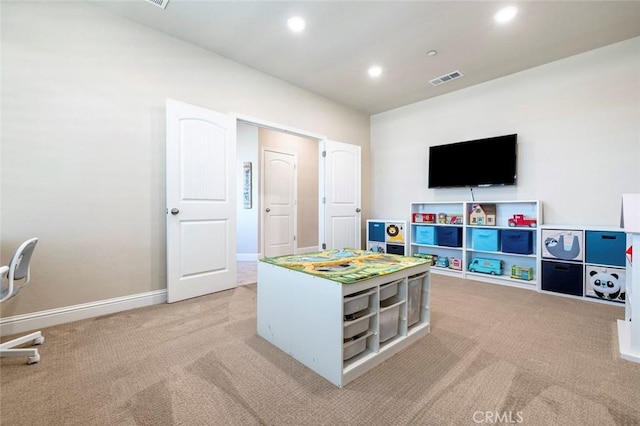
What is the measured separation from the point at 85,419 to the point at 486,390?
187 centimetres

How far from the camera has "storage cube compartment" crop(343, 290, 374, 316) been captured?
146 centimetres

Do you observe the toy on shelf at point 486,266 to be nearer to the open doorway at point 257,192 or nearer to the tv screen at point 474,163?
the tv screen at point 474,163

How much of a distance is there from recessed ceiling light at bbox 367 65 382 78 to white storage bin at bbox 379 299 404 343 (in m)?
2.88

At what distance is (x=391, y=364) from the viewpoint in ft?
5.23

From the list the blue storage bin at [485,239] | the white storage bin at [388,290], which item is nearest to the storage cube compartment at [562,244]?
the blue storage bin at [485,239]

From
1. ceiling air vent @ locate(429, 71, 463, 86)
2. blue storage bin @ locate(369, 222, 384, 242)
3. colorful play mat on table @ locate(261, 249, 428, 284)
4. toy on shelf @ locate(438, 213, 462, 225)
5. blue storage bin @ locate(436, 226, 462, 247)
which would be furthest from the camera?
blue storage bin @ locate(369, 222, 384, 242)

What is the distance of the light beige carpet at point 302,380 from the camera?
3.94 ft

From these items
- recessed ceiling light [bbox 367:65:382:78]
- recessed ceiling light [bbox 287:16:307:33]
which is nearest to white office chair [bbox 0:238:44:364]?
recessed ceiling light [bbox 287:16:307:33]

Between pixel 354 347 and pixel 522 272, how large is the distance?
9.27 ft

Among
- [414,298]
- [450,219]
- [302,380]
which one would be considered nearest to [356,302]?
[302,380]

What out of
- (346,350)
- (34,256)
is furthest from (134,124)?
(346,350)

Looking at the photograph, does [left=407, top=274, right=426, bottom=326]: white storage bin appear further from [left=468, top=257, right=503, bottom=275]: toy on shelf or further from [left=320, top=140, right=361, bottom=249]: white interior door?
[left=320, top=140, right=361, bottom=249]: white interior door

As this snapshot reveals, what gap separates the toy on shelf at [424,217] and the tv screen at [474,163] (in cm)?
45

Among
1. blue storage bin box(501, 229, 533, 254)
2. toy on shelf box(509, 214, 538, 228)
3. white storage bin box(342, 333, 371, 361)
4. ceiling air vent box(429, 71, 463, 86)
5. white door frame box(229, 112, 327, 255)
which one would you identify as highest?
→ ceiling air vent box(429, 71, 463, 86)
